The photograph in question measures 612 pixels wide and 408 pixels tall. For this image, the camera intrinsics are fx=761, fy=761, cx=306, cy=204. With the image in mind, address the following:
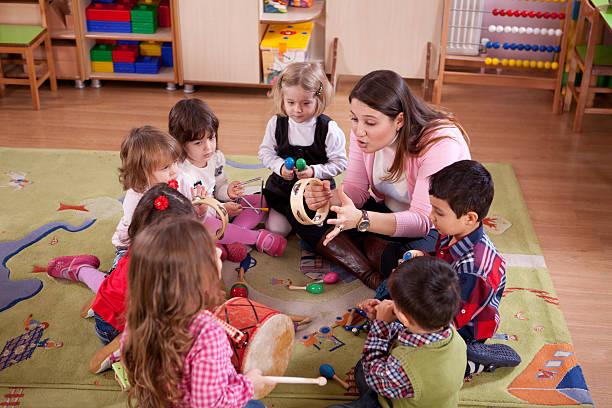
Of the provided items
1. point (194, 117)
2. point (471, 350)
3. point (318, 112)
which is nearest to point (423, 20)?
point (318, 112)

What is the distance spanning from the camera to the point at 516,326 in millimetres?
2541

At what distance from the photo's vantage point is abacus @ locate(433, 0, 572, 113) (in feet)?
13.9

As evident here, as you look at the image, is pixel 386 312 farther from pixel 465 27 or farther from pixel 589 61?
pixel 465 27

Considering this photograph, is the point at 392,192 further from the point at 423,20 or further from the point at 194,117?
the point at 423,20

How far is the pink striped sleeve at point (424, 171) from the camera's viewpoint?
2.49m

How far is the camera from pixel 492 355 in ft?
7.60

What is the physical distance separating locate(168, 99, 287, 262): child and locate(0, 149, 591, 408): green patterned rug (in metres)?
0.07

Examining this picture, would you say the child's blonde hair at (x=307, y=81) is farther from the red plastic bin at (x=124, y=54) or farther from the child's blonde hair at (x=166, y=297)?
the red plastic bin at (x=124, y=54)

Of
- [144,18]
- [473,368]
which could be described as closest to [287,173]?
[473,368]

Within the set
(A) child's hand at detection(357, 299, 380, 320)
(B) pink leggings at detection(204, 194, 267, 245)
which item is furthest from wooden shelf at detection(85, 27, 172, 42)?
(A) child's hand at detection(357, 299, 380, 320)

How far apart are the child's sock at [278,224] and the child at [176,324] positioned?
1.25 meters

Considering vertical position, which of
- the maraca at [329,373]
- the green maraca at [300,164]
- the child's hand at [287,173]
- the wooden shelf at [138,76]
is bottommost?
the maraca at [329,373]

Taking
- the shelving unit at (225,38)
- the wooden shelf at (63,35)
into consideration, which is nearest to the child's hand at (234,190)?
the shelving unit at (225,38)

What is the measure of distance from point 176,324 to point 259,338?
1.55ft
